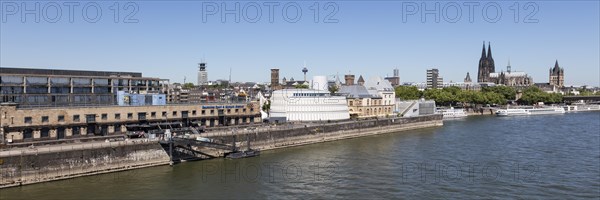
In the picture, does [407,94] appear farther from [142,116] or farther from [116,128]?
[116,128]

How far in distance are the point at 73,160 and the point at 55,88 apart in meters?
29.5

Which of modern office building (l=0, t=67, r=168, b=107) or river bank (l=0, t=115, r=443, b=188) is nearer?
river bank (l=0, t=115, r=443, b=188)

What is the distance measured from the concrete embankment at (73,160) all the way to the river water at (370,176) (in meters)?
1.20

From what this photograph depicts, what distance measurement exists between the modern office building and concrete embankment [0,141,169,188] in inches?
725

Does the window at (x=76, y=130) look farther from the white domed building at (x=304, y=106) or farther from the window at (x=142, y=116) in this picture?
the white domed building at (x=304, y=106)

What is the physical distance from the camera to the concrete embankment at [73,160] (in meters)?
43.7

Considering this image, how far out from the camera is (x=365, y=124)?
9306 cm

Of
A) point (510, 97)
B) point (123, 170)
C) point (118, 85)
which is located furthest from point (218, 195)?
point (510, 97)

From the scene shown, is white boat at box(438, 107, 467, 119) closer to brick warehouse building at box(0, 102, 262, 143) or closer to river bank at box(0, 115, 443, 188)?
brick warehouse building at box(0, 102, 262, 143)

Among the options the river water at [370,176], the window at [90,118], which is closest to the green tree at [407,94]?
the river water at [370,176]

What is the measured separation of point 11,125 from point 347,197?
126 feet

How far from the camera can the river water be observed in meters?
42.5

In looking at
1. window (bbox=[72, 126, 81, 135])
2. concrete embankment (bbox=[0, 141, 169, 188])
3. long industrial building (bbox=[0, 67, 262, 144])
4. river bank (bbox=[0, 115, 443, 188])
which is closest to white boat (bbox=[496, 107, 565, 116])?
long industrial building (bbox=[0, 67, 262, 144])

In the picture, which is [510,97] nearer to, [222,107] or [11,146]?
[222,107]
